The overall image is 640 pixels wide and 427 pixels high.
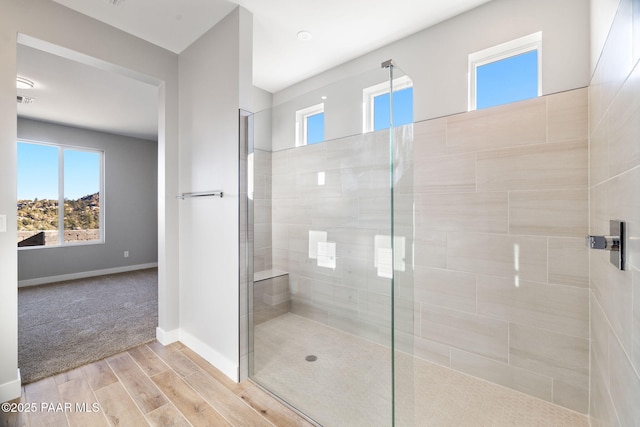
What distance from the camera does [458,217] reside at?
6.52 feet

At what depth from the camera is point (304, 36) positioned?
7.52 ft

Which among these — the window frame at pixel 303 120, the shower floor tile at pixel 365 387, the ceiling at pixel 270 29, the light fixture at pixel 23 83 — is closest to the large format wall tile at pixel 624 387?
the shower floor tile at pixel 365 387

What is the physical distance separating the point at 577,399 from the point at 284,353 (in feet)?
5.81

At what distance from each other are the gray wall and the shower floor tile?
15.3 feet

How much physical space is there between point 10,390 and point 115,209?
14.0ft

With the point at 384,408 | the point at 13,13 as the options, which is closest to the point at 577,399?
the point at 384,408

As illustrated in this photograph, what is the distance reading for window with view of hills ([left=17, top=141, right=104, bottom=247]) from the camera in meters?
4.42

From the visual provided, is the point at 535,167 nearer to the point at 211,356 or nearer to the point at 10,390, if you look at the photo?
the point at 211,356

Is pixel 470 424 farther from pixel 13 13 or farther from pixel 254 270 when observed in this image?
pixel 13 13

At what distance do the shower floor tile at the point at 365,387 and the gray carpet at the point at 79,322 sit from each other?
1391 mm

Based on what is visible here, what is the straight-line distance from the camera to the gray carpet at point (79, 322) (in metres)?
2.20

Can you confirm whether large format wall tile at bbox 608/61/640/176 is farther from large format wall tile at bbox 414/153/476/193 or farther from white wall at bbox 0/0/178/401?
white wall at bbox 0/0/178/401

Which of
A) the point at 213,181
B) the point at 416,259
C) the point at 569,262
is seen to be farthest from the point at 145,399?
the point at 569,262

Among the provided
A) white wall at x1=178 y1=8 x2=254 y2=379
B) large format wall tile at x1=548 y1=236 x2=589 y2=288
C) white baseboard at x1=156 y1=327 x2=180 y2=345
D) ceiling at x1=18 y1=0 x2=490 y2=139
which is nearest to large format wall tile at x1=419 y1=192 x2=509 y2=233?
large format wall tile at x1=548 y1=236 x2=589 y2=288
